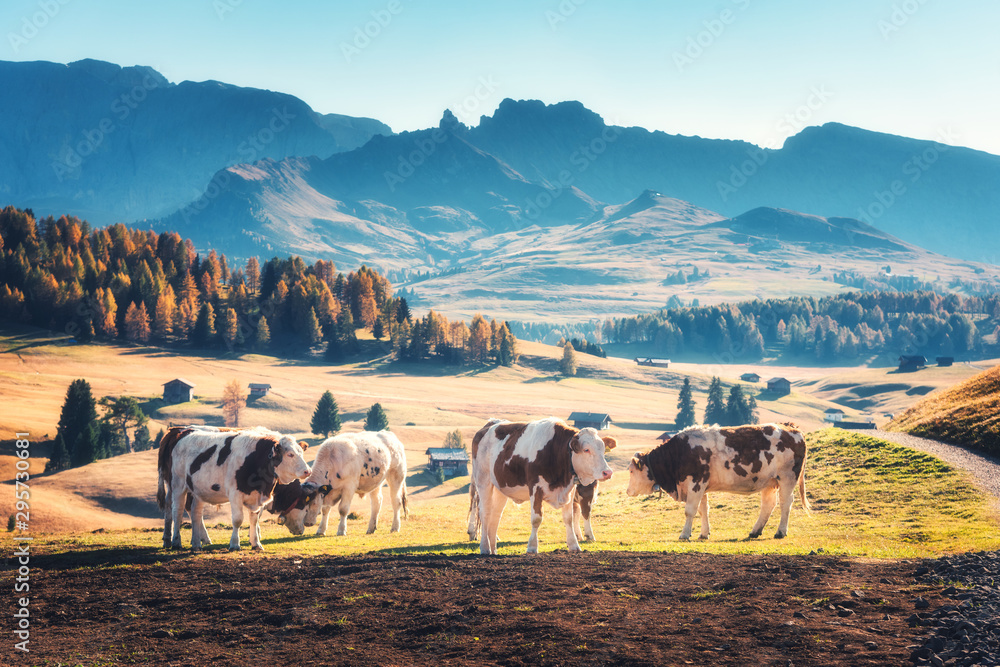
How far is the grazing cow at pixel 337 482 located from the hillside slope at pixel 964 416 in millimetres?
28687

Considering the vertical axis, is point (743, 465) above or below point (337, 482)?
above

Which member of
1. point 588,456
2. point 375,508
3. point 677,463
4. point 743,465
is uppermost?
point 588,456

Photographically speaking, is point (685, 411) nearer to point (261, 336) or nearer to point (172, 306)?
point (261, 336)

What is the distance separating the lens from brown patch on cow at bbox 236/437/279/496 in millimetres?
20562

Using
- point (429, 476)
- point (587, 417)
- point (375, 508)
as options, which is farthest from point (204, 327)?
point (375, 508)

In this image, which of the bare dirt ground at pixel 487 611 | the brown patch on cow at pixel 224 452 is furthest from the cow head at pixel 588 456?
the brown patch on cow at pixel 224 452

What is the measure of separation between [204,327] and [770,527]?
572 ft

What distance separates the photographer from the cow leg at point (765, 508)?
902 inches

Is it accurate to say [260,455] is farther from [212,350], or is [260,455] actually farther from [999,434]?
[212,350]

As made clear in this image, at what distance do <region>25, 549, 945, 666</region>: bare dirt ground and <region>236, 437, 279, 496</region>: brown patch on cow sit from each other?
139 inches

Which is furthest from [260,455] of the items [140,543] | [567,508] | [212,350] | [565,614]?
[212,350]

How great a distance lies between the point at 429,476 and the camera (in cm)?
9219

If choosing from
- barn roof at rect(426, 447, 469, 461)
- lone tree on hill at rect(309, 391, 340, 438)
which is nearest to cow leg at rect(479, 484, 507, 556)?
barn roof at rect(426, 447, 469, 461)

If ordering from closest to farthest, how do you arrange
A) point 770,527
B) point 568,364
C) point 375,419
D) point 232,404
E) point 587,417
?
1. point 770,527
2. point 375,419
3. point 232,404
4. point 587,417
5. point 568,364
